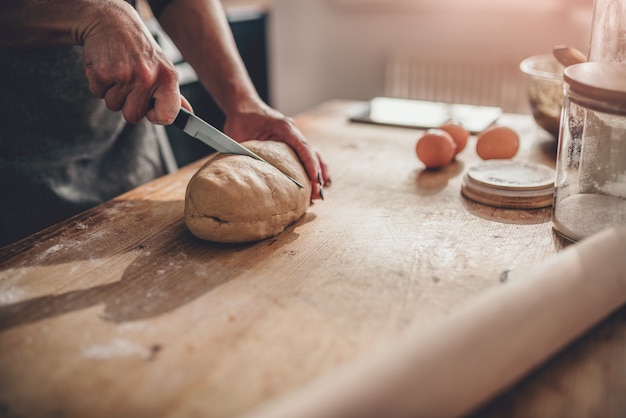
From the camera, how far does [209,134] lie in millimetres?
1052

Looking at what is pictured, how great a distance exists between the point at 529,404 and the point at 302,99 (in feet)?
11.2

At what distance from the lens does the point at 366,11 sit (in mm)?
3404

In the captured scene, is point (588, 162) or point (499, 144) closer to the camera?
point (588, 162)

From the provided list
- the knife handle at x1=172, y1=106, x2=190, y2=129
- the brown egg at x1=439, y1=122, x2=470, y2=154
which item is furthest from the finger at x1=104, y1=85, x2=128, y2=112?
the brown egg at x1=439, y1=122, x2=470, y2=154

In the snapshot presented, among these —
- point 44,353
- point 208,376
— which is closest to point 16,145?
point 44,353

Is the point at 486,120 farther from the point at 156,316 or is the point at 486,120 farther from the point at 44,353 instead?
the point at 44,353

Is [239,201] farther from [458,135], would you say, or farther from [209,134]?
[458,135]

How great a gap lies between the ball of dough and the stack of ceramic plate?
0.40 meters

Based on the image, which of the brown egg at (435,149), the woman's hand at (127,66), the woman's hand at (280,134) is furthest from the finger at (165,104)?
the brown egg at (435,149)

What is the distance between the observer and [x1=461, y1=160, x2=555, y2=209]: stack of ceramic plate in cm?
113

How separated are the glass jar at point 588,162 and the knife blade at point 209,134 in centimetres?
51

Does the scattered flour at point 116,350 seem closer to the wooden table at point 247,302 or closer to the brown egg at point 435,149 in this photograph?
the wooden table at point 247,302

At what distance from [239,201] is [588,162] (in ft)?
2.14

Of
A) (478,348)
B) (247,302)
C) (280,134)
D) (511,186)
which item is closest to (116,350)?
(247,302)
